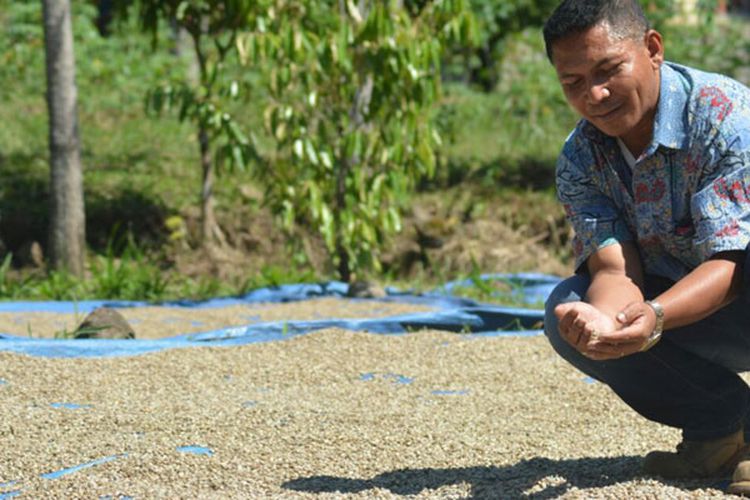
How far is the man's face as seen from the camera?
2.22m

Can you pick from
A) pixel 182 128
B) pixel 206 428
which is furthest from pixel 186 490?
pixel 182 128

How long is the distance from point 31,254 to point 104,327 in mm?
2142

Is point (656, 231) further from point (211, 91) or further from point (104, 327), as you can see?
point (211, 91)

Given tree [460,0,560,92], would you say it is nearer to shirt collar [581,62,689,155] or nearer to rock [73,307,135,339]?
rock [73,307,135,339]

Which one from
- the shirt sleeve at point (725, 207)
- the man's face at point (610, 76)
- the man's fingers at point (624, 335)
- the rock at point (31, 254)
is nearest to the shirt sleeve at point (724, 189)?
the shirt sleeve at point (725, 207)

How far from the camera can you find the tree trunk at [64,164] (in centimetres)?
581

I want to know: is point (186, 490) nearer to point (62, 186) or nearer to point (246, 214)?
point (62, 186)

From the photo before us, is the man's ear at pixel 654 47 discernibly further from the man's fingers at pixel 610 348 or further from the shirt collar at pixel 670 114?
the man's fingers at pixel 610 348

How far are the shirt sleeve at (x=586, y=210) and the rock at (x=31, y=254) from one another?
4094 mm

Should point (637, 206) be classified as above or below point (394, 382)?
above

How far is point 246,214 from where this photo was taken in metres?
6.70

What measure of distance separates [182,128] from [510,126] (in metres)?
2.44

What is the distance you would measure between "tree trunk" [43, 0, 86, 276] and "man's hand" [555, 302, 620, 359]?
4.14 metres

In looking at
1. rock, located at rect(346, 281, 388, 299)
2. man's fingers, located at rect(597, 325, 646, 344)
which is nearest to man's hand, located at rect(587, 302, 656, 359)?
man's fingers, located at rect(597, 325, 646, 344)
